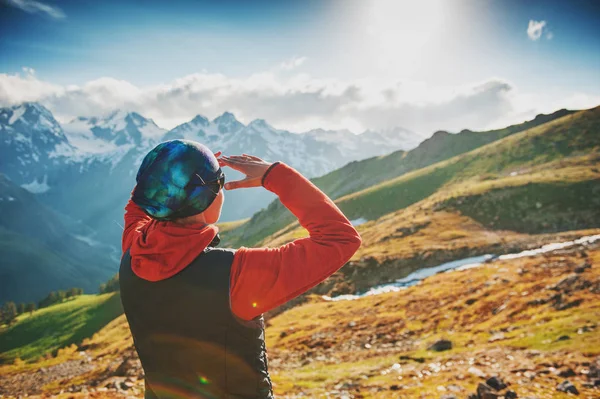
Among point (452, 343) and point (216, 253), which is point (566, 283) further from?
point (216, 253)

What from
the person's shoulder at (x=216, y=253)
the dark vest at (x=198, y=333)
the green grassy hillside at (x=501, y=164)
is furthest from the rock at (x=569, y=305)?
the green grassy hillside at (x=501, y=164)

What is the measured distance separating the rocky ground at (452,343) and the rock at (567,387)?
3 cm

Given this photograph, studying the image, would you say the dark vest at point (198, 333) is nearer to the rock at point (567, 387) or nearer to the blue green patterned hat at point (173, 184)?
the blue green patterned hat at point (173, 184)

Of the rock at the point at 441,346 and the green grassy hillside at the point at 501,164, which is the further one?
the green grassy hillside at the point at 501,164

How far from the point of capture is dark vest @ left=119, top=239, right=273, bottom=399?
117 inches

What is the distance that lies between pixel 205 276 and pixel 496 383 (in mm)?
11368

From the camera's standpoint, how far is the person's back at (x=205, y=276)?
A: 2955 millimetres

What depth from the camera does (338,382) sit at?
47.5ft

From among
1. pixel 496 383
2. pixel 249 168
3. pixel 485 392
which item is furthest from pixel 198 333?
pixel 496 383

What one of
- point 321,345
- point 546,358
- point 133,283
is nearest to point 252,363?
point 133,283

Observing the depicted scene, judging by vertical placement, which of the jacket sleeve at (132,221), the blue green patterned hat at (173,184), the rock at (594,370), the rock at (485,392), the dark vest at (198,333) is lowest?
the rock at (594,370)

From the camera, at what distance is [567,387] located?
1021 cm

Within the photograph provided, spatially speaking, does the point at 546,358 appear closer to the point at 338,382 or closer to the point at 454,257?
the point at 338,382

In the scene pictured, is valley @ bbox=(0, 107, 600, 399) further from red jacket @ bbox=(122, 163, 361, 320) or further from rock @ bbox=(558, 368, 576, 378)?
red jacket @ bbox=(122, 163, 361, 320)
